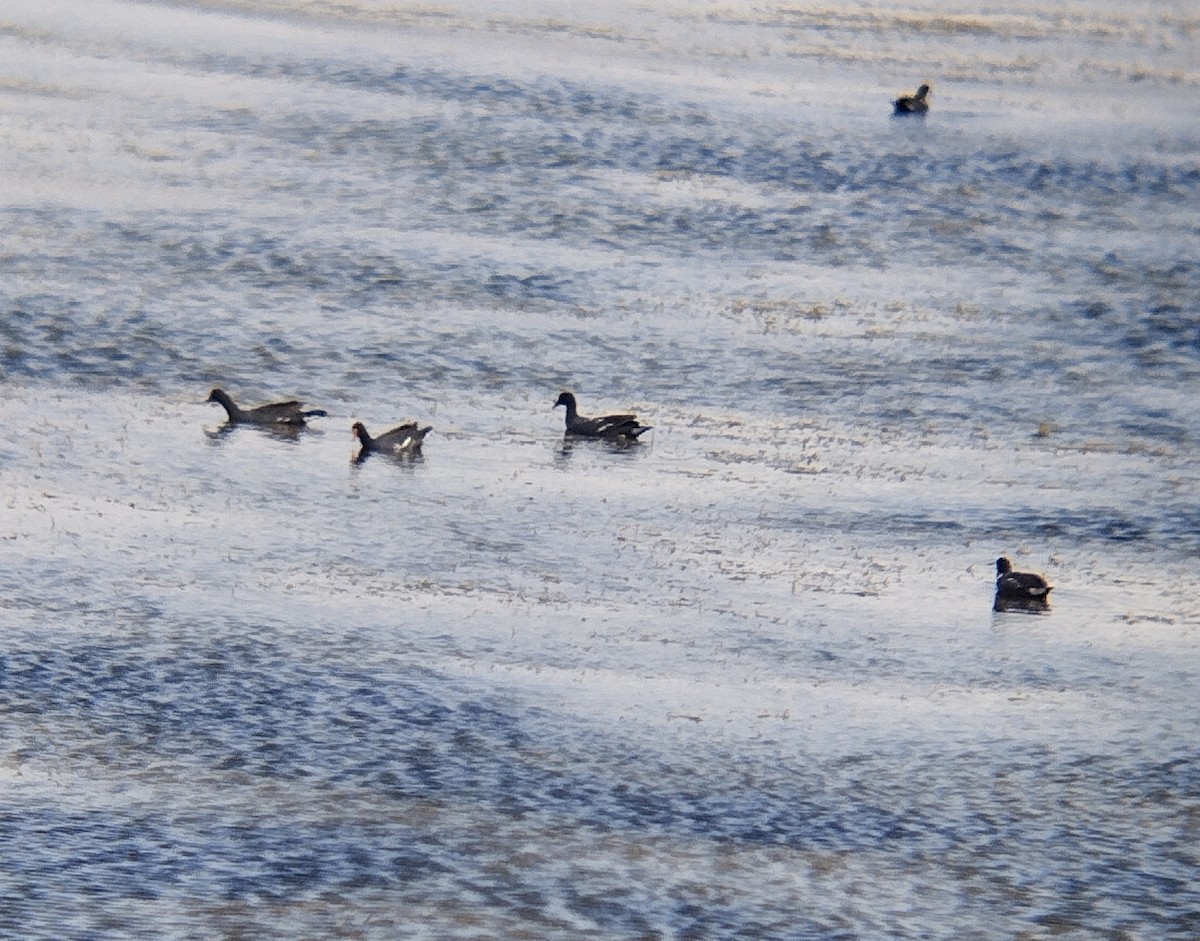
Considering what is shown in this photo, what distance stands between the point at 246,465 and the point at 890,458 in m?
6.92

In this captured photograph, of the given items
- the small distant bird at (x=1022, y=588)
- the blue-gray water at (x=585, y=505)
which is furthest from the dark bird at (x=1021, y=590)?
the blue-gray water at (x=585, y=505)

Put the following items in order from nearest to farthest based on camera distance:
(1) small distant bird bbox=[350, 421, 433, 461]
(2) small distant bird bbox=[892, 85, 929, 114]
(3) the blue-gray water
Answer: (3) the blue-gray water
(1) small distant bird bbox=[350, 421, 433, 461]
(2) small distant bird bbox=[892, 85, 929, 114]

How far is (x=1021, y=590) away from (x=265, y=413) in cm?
864

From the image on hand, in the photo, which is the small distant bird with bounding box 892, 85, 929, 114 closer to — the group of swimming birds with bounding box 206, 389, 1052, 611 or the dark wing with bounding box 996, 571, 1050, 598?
the group of swimming birds with bounding box 206, 389, 1052, 611

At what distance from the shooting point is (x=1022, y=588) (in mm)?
16953

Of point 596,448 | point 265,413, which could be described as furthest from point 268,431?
point 596,448

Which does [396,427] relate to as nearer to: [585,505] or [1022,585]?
[585,505]

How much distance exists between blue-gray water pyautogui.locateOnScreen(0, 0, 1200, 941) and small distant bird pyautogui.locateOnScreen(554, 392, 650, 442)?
392mm

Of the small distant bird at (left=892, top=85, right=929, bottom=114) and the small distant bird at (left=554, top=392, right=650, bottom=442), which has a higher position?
the small distant bird at (left=892, top=85, right=929, bottom=114)

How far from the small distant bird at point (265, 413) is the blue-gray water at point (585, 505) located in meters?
0.35

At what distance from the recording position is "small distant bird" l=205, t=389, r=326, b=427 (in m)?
21.5

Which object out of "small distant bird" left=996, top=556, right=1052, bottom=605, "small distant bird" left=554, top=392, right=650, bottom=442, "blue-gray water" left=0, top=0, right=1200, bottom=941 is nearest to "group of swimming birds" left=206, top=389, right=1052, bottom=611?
"small distant bird" left=554, top=392, right=650, bottom=442

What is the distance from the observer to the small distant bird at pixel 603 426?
70.8 ft

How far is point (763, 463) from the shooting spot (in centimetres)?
2127
